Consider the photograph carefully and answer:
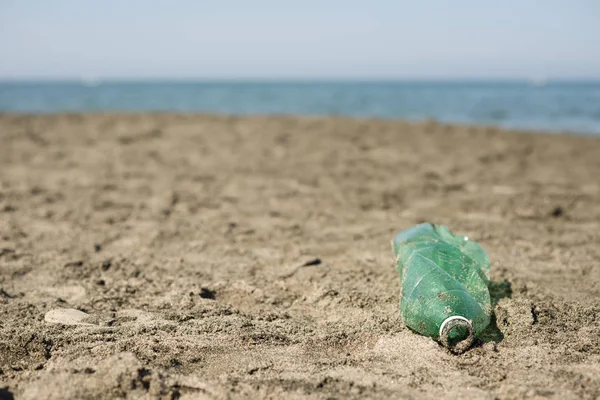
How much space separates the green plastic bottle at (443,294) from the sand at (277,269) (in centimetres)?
6

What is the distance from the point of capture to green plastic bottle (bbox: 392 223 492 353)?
1932 millimetres

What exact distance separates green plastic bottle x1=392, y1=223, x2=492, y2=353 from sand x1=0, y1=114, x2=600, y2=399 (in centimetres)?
6

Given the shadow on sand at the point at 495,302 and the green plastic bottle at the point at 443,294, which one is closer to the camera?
the green plastic bottle at the point at 443,294

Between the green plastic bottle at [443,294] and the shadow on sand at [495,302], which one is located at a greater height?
the green plastic bottle at [443,294]

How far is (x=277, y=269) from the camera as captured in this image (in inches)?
113

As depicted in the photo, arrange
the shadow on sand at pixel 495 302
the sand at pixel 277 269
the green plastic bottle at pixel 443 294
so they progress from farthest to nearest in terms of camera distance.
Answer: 1. the shadow on sand at pixel 495 302
2. the green plastic bottle at pixel 443 294
3. the sand at pixel 277 269

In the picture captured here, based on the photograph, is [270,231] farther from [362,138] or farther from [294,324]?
[362,138]

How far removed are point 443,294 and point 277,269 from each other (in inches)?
44.2

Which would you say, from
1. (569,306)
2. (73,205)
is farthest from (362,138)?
(569,306)

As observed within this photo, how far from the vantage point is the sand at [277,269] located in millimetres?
1782

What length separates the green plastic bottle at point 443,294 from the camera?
1932 millimetres

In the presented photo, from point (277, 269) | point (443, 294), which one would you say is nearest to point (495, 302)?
point (443, 294)

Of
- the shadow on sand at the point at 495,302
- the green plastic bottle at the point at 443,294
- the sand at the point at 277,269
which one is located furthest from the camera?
the shadow on sand at the point at 495,302

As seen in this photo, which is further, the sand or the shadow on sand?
the shadow on sand
